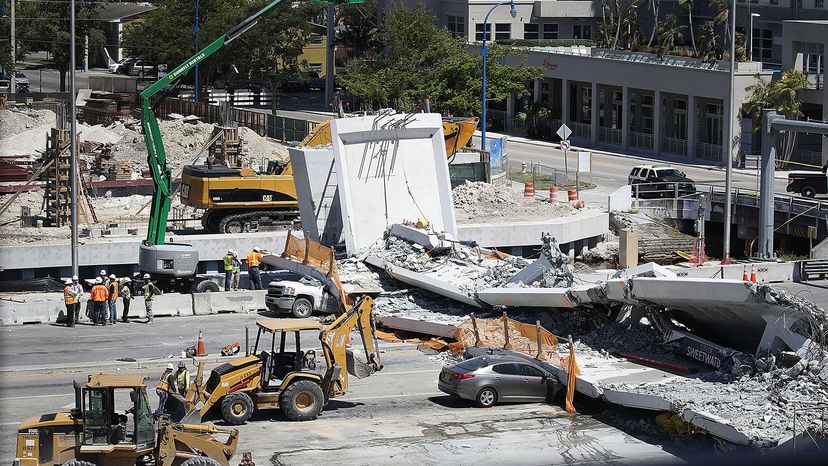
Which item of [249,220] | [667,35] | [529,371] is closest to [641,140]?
[667,35]

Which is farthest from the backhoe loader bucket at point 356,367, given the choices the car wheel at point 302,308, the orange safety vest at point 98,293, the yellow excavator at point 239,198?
the yellow excavator at point 239,198

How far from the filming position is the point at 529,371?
24.2 meters

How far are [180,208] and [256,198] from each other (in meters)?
6.03

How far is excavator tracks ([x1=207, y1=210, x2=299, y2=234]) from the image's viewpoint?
43.7 metres

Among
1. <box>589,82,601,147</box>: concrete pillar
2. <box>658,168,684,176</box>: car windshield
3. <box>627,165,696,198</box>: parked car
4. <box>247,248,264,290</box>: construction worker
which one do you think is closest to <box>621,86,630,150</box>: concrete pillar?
<box>589,82,601,147</box>: concrete pillar

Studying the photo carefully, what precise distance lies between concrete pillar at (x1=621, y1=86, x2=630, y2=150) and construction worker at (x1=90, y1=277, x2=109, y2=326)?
1716 inches

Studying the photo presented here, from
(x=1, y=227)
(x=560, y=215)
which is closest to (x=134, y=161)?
(x=1, y=227)

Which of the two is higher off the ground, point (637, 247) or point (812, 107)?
point (812, 107)

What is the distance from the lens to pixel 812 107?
63656mm

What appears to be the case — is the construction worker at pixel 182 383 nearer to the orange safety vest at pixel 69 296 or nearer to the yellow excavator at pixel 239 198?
the orange safety vest at pixel 69 296

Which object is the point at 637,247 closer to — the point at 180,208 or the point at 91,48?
the point at 180,208

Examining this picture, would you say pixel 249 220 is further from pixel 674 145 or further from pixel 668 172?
pixel 674 145

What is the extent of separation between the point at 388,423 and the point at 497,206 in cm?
2406

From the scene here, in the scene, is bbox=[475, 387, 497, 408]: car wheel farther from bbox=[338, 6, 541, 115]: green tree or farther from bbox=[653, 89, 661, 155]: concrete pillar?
bbox=[653, 89, 661, 155]: concrete pillar
